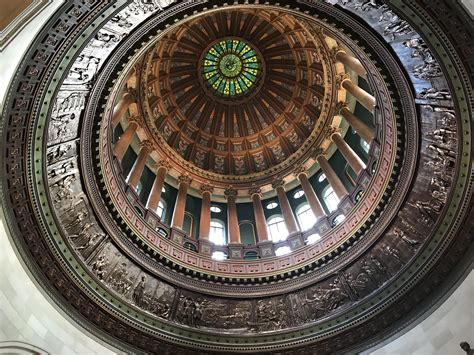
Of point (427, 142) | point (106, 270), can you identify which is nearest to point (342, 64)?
point (427, 142)

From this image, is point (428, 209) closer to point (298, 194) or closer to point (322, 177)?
point (322, 177)

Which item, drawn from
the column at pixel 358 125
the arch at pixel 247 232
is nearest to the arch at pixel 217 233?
the arch at pixel 247 232

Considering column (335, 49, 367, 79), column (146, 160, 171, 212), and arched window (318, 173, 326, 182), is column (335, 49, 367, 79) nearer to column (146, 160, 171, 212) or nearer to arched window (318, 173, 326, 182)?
arched window (318, 173, 326, 182)

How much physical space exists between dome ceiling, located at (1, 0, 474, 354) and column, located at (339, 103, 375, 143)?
171 centimetres

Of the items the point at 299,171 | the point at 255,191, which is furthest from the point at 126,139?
Answer: the point at 299,171

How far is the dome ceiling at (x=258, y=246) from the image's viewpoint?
12.7 meters

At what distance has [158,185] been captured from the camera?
23781 millimetres

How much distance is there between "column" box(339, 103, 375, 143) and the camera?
2137 centimetres

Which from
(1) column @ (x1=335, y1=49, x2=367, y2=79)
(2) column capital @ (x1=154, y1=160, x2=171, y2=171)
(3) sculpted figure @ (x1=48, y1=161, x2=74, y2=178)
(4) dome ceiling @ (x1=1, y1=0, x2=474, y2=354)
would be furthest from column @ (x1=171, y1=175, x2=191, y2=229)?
(1) column @ (x1=335, y1=49, x2=367, y2=79)

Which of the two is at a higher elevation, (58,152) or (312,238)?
(312,238)

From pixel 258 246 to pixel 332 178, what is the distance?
541cm

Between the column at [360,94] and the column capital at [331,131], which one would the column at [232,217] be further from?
the column at [360,94]

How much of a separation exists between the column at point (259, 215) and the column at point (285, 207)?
44.8 inches

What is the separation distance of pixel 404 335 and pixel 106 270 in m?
10.4
